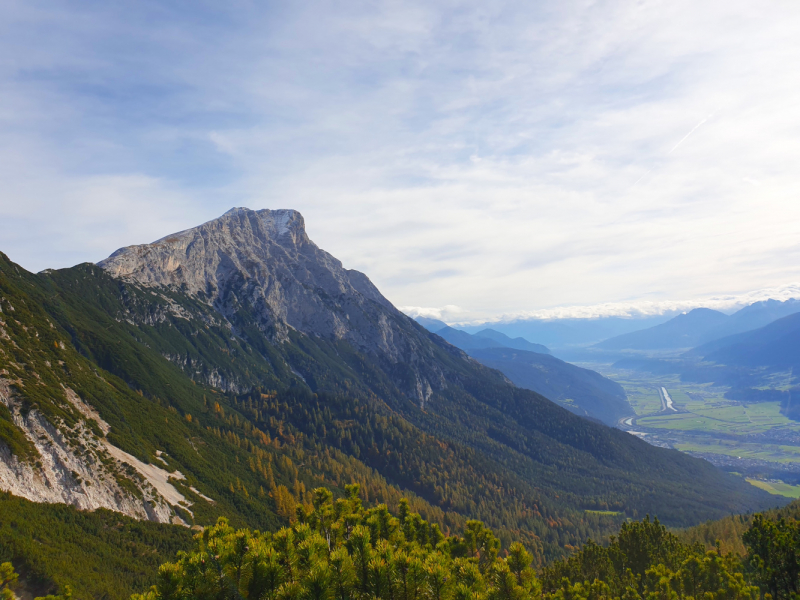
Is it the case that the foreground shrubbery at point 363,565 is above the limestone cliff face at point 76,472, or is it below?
above

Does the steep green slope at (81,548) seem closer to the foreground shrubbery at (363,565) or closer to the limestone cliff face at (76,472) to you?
the limestone cliff face at (76,472)

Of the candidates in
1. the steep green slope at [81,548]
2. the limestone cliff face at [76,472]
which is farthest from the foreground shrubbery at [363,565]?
the limestone cliff face at [76,472]

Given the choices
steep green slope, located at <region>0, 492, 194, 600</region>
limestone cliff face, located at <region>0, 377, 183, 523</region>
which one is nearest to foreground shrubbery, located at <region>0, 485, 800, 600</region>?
steep green slope, located at <region>0, 492, 194, 600</region>

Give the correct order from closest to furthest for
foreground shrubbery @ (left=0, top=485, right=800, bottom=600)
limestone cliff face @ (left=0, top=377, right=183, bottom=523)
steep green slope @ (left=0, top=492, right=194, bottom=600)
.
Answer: foreground shrubbery @ (left=0, top=485, right=800, bottom=600), steep green slope @ (left=0, top=492, right=194, bottom=600), limestone cliff face @ (left=0, top=377, right=183, bottom=523)

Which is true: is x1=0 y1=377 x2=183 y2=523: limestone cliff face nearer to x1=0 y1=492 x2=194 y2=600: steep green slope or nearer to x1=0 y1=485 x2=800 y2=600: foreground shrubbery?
x1=0 y1=492 x2=194 y2=600: steep green slope

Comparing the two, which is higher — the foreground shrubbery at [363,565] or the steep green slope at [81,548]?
the foreground shrubbery at [363,565]

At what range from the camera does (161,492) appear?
15650 centimetres

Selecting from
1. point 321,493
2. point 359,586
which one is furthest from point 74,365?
point 359,586

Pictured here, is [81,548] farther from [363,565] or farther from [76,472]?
[363,565]

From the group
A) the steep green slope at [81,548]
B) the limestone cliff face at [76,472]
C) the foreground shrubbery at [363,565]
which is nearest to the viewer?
the foreground shrubbery at [363,565]

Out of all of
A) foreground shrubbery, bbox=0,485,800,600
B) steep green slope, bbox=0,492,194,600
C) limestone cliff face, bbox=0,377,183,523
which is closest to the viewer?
foreground shrubbery, bbox=0,485,800,600

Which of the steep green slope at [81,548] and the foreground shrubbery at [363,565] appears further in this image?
the steep green slope at [81,548]

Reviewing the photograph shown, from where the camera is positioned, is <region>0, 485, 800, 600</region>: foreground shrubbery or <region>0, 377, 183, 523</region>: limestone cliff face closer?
<region>0, 485, 800, 600</region>: foreground shrubbery

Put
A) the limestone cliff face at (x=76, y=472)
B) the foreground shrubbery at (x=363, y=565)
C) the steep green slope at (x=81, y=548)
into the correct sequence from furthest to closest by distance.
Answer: the limestone cliff face at (x=76, y=472) < the steep green slope at (x=81, y=548) < the foreground shrubbery at (x=363, y=565)
